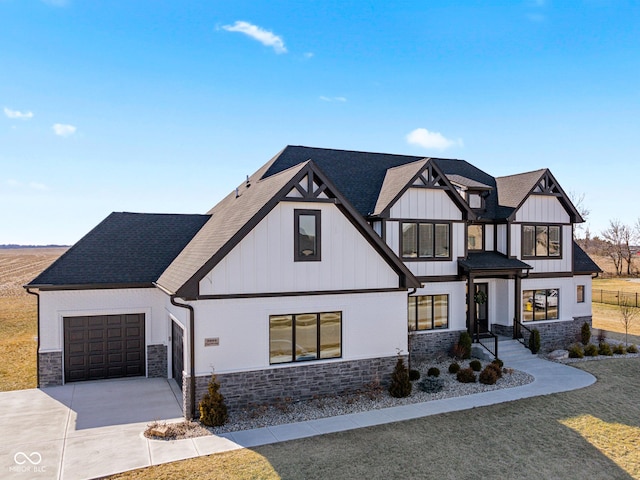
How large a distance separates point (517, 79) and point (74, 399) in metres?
23.6

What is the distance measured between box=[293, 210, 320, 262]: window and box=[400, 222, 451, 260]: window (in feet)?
21.8

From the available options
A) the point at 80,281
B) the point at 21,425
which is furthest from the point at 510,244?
the point at 21,425

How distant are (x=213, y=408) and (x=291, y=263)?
178 inches

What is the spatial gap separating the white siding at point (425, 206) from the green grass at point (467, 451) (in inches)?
340

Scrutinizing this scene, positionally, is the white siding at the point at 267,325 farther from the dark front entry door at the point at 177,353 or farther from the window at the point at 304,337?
the dark front entry door at the point at 177,353

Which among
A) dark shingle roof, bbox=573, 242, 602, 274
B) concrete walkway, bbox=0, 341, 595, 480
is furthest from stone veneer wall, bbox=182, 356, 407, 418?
dark shingle roof, bbox=573, 242, 602, 274

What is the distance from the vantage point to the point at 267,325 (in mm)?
12953

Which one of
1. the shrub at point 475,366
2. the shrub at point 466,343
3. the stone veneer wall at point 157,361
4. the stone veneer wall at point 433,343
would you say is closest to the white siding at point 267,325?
the shrub at point 475,366

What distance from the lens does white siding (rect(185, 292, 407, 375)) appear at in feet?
40.2

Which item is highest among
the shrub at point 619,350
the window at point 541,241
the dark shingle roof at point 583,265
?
the window at point 541,241

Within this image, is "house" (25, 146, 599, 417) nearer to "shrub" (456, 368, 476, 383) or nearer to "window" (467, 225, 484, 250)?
"window" (467, 225, 484, 250)

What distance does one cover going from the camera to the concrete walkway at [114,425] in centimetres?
960

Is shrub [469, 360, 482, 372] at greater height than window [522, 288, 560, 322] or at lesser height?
lesser

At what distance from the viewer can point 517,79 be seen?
22.2m
